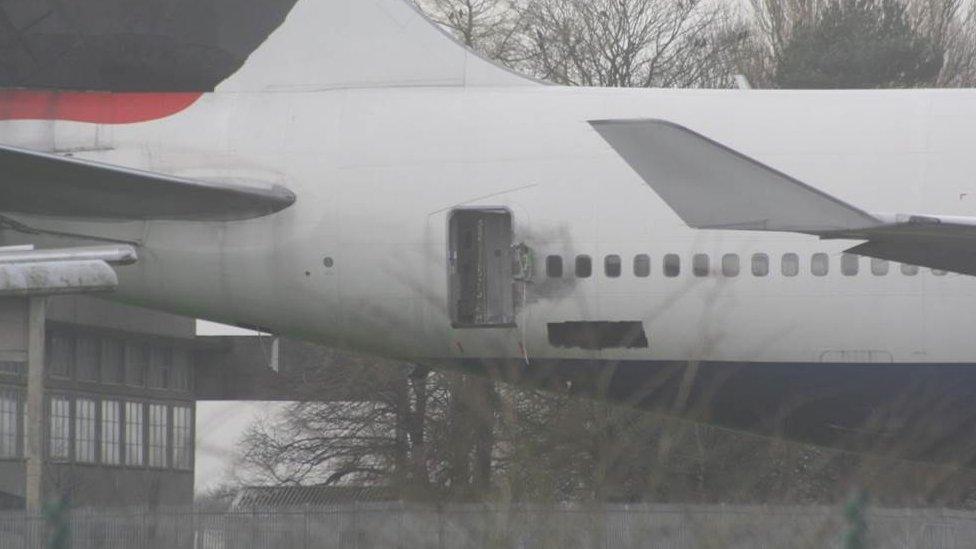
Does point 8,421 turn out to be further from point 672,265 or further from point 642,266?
point 672,265

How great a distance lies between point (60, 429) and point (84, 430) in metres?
1.14

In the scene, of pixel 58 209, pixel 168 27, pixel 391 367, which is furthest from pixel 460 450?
pixel 391 367

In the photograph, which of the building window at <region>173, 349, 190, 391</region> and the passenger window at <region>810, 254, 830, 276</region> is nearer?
the passenger window at <region>810, 254, 830, 276</region>

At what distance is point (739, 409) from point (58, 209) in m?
5.82

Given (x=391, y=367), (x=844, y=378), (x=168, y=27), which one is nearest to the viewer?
(x=844, y=378)

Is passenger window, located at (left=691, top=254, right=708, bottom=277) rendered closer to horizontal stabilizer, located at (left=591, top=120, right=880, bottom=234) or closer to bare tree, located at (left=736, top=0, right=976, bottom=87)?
horizontal stabilizer, located at (left=591, top=120, right=880, bottom=234)

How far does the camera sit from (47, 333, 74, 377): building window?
28.2m

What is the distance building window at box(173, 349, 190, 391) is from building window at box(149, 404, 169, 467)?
0.74 meters

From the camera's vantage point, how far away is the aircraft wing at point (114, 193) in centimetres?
1271

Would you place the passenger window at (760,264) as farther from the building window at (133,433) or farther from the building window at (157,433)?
the building window at (157,433)

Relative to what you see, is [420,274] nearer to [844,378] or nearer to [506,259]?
[506,259]

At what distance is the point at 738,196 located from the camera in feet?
27.8

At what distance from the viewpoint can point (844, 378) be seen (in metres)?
13.3

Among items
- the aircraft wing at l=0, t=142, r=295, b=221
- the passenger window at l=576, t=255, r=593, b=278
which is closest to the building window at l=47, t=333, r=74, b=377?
the aircraft wing at l=0, t=142, r=295, b=221
